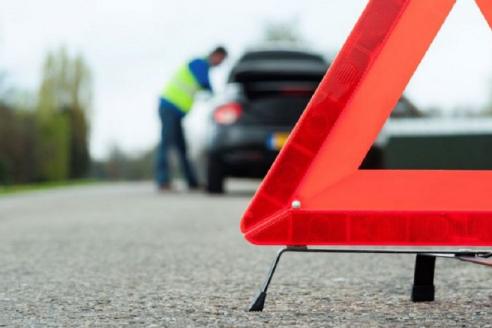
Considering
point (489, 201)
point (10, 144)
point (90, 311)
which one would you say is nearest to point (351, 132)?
point (489, 201)

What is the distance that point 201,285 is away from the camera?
346 cm

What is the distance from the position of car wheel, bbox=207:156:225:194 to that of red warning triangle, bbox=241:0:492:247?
326 inches

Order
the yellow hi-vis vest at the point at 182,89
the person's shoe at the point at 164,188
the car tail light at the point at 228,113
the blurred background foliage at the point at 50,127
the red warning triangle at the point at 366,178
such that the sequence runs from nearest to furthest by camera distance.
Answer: the red warning triangle at the point at 366,178 < the car tail light at the point at 228,113 < the yellow hi-vis vest at the point at 182,89 < the person's shoe at the point at 164,188 < the blurred background foliage at the point at 50,127

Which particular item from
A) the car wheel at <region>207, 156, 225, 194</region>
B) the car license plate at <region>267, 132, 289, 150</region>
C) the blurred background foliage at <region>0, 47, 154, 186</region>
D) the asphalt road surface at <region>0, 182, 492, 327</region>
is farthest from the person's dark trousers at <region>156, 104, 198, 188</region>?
the blurred background foliage at <region>0, 47, 154, 186</region>

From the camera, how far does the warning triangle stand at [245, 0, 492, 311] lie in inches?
103

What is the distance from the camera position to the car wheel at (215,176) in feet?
36.3

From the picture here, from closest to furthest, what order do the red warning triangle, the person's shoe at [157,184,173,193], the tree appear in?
the red warning triangle → the person's shoe at [157,184,173,193] → the tree

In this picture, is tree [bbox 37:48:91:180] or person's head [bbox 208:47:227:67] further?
tree [bbox 37:48:91:180]

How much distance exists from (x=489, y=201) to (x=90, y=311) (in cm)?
125

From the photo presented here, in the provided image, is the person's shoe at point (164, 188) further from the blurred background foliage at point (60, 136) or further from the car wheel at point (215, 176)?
the blurred background foliage at point (60, 136)

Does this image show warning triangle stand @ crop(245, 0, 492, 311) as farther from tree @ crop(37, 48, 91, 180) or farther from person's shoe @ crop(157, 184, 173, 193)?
tree @ crop(37, 48, 91, 180)

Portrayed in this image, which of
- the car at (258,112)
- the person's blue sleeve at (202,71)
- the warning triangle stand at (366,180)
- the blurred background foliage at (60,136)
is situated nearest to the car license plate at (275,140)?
the car at (258,112)

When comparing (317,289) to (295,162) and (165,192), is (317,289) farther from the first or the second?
(165,192)

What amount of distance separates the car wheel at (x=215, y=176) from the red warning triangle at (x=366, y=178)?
27.2 feet
